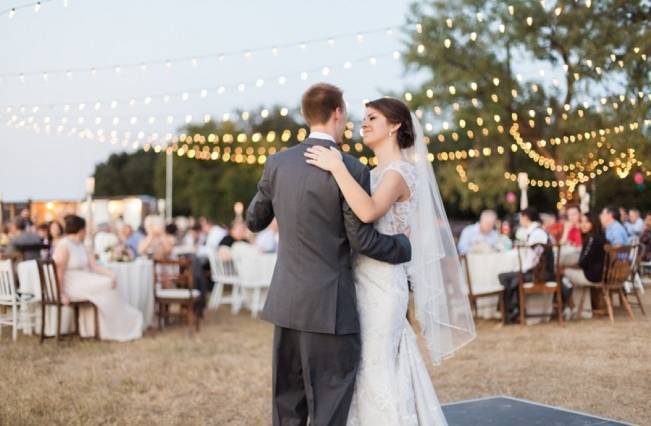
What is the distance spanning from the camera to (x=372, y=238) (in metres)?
2.75

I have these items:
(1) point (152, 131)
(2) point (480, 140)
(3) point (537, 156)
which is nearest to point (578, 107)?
(3) point (537, 156)

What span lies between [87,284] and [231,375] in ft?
8.22

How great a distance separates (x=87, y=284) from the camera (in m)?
7.79

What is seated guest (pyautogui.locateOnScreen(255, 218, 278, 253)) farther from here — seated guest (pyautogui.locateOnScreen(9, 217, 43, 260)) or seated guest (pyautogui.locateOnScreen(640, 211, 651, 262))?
seated guest (pyautogui.locateOnScreen(640, 211, 651, 262))

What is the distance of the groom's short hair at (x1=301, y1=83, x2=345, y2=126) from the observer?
9.24 ft

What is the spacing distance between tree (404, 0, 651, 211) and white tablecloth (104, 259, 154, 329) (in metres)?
7.97

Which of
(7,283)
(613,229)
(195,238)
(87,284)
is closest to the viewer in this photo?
(7,283)

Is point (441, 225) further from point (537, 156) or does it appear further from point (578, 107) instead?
point (537, 156)

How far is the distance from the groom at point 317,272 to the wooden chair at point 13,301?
5.10 metres

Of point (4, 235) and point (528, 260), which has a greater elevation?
point (4, 235)

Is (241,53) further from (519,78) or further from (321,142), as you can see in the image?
(519,78)

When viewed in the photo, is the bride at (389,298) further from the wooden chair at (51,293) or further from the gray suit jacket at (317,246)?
the wooden chair at (51,293)

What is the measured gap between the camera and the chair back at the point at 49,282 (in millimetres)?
7438

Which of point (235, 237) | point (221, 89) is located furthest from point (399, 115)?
point (235, 237)
